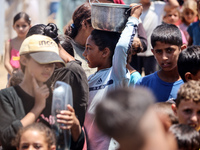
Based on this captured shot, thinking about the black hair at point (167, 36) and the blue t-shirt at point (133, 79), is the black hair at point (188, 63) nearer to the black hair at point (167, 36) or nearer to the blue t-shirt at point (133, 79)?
the black hair at point (167, 36)

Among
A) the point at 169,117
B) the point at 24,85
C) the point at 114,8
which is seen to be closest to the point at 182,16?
the point at 114,8

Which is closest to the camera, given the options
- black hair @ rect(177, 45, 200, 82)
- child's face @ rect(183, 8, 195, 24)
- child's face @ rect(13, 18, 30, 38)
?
black hair @ rect(177, 45, 200, 82)

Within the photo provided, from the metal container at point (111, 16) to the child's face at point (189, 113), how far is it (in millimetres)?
971

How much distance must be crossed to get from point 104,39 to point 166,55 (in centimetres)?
61

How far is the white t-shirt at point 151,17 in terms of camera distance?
7109mm

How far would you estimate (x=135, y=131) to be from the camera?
1598 millimetres

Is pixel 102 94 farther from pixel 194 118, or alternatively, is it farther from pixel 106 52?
pixel 194 118

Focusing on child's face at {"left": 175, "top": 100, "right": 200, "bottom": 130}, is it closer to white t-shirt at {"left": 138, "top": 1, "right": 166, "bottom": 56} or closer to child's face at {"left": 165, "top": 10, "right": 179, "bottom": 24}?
white t-shirt at {"left": 138, "top": 1, "right": 166, "bottom": 56}

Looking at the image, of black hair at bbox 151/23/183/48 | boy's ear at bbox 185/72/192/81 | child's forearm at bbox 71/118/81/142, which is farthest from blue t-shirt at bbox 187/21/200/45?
child's forearm at bbox 71/118/81/142

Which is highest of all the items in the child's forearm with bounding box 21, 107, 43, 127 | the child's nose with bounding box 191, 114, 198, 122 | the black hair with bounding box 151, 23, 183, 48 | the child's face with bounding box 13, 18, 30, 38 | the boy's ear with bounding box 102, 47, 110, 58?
the black hair with bounding box 151, 23, 183, 48

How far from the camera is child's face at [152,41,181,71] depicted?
3762mm

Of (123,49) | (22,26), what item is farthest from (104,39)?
(22,26)

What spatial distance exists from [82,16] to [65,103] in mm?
1905

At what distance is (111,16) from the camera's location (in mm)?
3641
